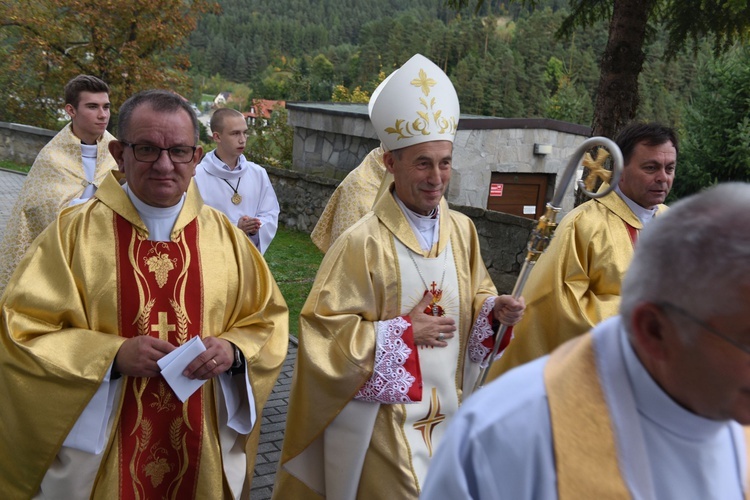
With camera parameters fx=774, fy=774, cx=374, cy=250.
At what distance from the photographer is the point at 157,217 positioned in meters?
3.07

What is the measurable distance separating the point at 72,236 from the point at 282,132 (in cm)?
1278

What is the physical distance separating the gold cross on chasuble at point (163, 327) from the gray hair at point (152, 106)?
689 mm

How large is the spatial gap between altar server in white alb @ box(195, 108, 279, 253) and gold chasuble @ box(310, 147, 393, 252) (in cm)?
52

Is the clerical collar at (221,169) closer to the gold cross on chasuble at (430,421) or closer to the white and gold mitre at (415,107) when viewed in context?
the white and gold mitre at (415,107)

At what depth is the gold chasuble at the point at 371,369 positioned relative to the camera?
3.18 m

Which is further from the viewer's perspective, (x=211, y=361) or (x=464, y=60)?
(x=464, y=60)

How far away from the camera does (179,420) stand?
301 cm

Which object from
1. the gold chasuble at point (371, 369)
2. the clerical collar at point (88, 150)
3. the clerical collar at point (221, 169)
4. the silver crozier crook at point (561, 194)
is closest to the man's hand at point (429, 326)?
the gold chasuble at point (371, 369)

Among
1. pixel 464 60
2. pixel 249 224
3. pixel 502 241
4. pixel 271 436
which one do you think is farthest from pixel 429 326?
pixel 464 60

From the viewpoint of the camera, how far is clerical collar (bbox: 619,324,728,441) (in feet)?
4.74

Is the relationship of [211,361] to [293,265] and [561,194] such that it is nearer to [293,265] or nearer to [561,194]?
[561,194]

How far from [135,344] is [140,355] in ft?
0.16

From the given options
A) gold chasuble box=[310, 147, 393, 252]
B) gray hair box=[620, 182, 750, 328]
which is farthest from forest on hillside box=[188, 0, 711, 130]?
gray hair box=[620, 182, 750, 328]

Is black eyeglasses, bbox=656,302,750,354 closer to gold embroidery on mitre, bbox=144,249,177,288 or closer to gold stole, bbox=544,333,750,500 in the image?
gold stole, bbox=544,333,750,500
